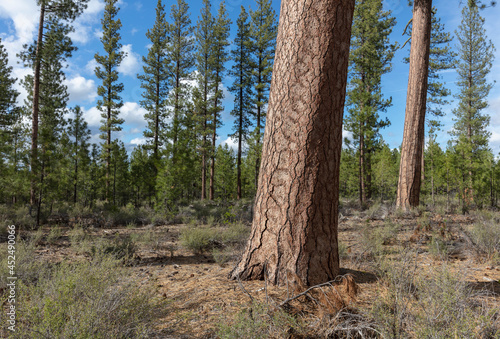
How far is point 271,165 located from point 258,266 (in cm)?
105

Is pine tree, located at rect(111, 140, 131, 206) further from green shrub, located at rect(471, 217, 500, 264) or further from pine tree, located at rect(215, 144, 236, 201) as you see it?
green shrub, located at rect(471, 217, 500, 264)

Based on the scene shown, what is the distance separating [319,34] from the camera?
107 inches

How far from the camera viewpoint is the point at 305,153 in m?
2.64

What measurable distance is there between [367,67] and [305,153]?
1945 centimetres

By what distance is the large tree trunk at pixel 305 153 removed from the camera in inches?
104

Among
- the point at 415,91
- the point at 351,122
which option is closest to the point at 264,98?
the point at 351,122

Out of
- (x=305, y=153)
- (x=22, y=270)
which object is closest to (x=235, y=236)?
(x=22, y=270)

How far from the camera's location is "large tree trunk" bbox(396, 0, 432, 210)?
814cm

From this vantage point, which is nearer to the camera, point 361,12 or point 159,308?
point 159,308

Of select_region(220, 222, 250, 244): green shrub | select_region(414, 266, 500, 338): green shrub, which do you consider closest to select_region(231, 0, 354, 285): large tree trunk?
select_region(414, 266, 500, 338): green shrub

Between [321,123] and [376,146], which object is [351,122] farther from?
[321,123]

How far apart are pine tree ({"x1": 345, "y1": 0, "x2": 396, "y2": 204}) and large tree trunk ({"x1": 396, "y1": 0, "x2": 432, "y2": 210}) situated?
809 cm

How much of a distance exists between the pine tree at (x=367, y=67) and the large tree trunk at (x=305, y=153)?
581 inches

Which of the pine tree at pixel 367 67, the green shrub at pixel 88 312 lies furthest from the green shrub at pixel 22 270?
the pine tree at pixel 367 67
